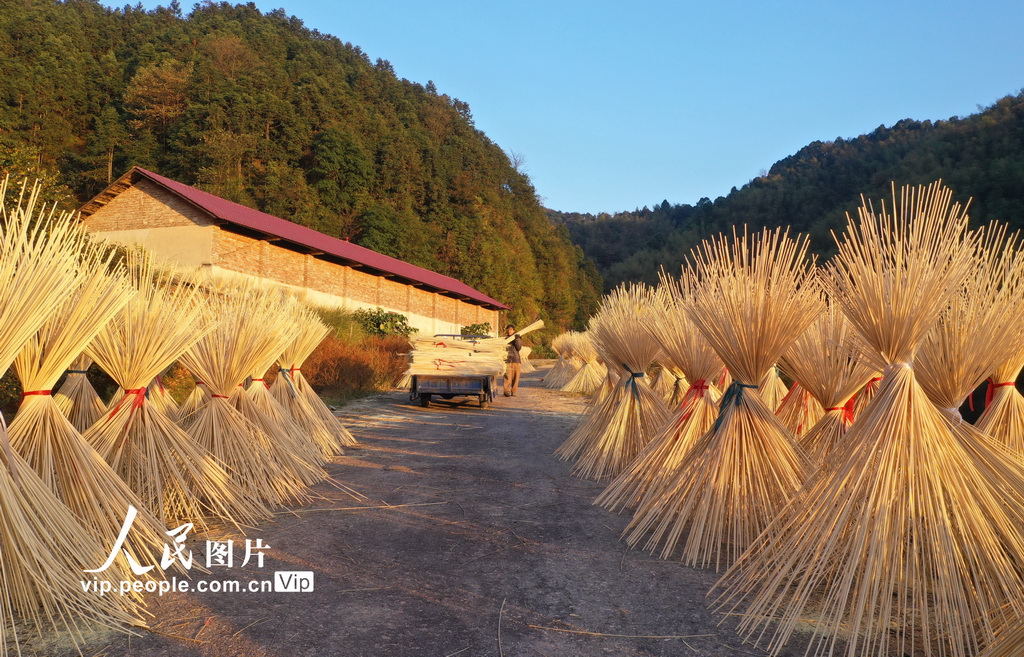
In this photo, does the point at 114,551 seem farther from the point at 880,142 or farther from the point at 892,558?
the point at 880,142

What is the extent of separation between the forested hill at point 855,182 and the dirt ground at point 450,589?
2160cm

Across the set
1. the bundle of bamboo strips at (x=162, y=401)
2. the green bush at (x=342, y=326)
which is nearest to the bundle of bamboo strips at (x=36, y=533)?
the bundle of bamboo strips at (x=162, y=401)

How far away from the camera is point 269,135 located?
41.2 m

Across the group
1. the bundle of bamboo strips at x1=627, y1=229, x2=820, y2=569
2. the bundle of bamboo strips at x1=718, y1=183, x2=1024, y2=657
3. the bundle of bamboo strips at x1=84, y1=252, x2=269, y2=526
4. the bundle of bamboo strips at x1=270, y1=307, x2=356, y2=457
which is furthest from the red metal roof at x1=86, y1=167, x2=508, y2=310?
the bundle of bamboo strips at x1=718, y1=183, x2=1024, y2=657

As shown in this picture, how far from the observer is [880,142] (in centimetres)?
4462

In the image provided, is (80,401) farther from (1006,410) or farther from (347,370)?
(347,370)

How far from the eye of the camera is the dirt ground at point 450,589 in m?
2.26

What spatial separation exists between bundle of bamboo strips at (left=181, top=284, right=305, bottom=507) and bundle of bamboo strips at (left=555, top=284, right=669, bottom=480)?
2.67 metres

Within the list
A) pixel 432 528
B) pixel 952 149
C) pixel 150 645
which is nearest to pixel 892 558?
pixel 432 528

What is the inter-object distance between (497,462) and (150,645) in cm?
389

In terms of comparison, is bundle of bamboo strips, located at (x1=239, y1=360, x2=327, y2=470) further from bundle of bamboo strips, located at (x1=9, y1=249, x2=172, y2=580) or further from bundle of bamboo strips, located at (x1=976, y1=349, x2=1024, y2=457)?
bundle of bamboo strips, located at (x1=976, y1=349, x2=1024, y2=457)

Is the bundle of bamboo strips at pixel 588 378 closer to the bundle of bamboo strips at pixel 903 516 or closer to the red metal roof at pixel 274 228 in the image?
the red metal roof at pixel 274 228

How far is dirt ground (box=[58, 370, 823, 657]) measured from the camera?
2.26 m

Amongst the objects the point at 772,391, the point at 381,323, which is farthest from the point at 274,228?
the point at 772,391
